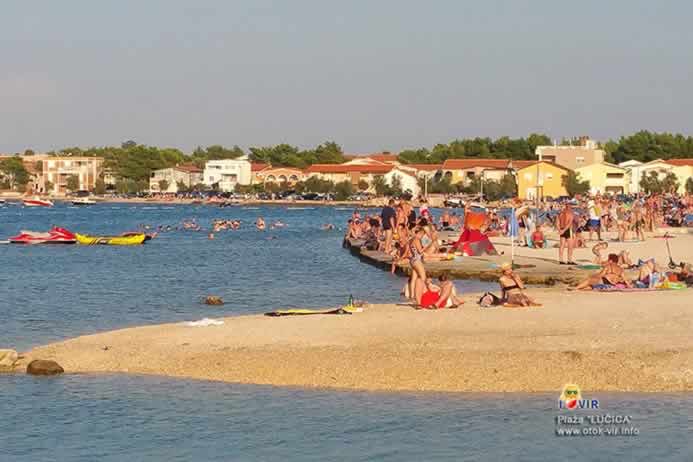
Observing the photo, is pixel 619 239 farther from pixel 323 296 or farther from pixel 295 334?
pixel 295 334

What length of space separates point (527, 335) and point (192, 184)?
175 meters

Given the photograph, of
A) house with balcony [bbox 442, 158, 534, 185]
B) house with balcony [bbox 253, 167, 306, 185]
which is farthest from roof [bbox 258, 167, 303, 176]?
house with balcony [bbox 442, 158, 534, 185]

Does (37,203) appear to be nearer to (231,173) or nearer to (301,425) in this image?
(231,173)

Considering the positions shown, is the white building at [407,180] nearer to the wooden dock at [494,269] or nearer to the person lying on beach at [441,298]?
the wooden dock at [494,269]

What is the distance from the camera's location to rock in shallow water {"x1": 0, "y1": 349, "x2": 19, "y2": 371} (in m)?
19.2

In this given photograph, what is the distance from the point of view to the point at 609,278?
25578 millimetres

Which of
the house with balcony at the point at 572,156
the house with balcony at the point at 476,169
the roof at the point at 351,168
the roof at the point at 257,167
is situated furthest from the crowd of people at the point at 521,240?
the roof at the point at 257,167

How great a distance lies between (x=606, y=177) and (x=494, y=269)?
4436 inches

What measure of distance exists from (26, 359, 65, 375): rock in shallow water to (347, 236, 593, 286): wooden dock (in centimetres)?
1435

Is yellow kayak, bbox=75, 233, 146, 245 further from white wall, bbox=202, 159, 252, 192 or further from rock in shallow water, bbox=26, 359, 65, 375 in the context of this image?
white wall, bbox=202, 159, 252, 192

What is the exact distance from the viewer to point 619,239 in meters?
43.9

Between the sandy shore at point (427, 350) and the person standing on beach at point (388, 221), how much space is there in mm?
17540

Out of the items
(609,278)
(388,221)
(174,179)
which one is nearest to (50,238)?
(388,221)

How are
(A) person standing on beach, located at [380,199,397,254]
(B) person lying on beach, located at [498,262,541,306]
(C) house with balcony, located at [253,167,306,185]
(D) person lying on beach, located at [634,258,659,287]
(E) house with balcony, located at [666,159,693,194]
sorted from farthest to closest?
1. (C) house with balcony, located at [253,167,306,185]
2. (E) house with balcony, located at [666,159,693,194]
3. (A) person standing on beach, located at [380,199,397,254]
4. (D) person lying on beach, located at [634,258,659,287]
5. (B) person lying on beach, located at [498,262,541,306]
